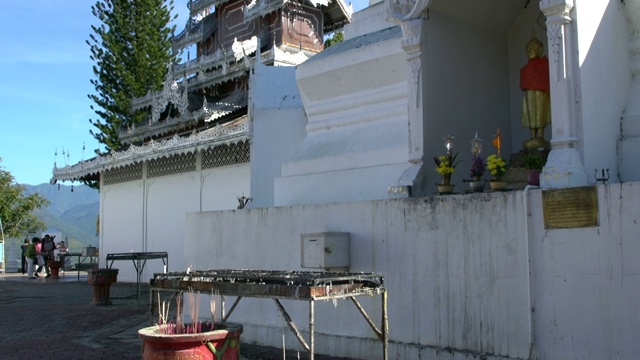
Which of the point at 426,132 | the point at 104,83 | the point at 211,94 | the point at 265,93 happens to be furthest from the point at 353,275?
the point at 104,83

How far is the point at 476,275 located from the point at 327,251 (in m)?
1.73

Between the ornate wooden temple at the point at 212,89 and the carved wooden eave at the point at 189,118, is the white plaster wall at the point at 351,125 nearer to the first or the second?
the ornate wooden temple at the point at 212,89

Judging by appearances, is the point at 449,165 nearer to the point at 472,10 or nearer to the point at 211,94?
the point at 472,10

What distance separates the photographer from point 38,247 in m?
26.1

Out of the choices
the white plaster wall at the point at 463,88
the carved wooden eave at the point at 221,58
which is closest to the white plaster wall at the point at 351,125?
the white plaster wall at the point at 463,88

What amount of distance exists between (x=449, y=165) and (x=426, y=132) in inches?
25.9

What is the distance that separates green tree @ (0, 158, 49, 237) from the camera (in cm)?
4156

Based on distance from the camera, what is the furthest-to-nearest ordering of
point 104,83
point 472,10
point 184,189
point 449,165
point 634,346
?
point 104,83 < point 184,189 < point 472,10 < point 449,165 < point 634,346

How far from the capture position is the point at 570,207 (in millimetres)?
6078

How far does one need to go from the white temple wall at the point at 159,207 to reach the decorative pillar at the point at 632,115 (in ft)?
35.2

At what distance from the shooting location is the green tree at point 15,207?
41562 mm

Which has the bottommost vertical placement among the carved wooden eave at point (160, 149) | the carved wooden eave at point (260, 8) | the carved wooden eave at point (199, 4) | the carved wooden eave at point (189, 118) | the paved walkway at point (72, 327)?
the paved walkway at point (72, 327)

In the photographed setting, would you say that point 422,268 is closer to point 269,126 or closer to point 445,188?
point 445,188

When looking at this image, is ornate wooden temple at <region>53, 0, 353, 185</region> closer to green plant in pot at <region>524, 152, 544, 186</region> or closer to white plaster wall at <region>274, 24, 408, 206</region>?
white plaster wall at <region>274, 24, 408, 206</region>
